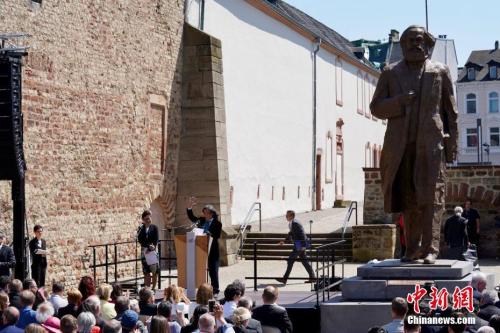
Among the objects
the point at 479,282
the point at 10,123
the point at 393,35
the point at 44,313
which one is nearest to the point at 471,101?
the point at 393,35

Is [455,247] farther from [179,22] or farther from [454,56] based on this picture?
[454,56]

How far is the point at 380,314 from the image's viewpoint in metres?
11.0

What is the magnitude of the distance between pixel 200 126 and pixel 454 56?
159 ft

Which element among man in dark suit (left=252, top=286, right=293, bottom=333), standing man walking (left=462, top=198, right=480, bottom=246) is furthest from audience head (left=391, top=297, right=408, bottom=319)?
standing man walking (left=462, top=198, right=480, bottom=246)

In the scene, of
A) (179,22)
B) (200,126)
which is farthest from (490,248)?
(179,22)

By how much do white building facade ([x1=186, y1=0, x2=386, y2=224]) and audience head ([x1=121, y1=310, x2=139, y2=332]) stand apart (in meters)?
17.5

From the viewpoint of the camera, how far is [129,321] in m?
8.76

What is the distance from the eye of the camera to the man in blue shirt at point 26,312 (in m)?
9.04

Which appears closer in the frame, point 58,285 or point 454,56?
point 58,285

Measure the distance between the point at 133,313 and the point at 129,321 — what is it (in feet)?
0.30

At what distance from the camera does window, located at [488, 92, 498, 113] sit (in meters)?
69.4

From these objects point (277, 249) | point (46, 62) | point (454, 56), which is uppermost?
point (454, 56)

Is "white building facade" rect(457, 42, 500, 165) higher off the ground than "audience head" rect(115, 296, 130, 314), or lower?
higher

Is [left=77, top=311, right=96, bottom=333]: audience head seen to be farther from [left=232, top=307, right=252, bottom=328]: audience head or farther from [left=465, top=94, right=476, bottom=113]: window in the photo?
[left=465, top=94, right=476, bottom=113]: window
